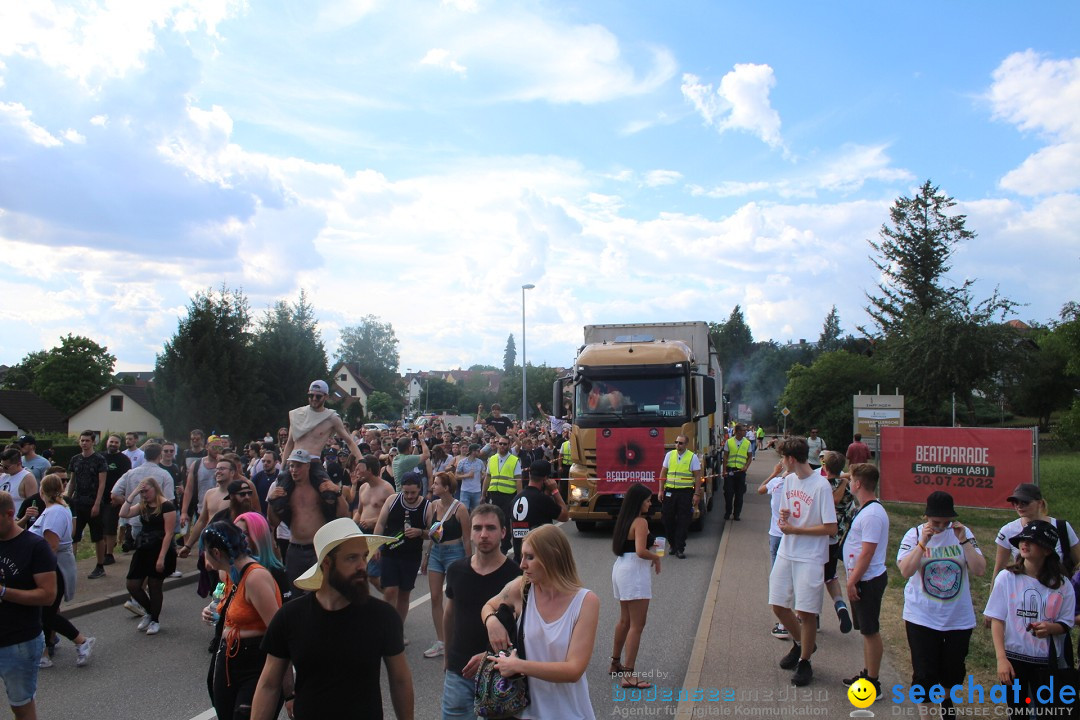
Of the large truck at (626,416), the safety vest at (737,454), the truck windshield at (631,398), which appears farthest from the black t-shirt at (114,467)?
the safety vest at (737,454)

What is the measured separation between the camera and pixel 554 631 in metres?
3.37

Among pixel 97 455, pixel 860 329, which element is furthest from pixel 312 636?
pixel 860 329

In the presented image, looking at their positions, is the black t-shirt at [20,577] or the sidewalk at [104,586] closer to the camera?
the black t-shirt at [20,577]

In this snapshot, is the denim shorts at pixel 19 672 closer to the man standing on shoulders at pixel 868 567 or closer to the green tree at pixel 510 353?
the man standing on shoulders at pixel 868 567

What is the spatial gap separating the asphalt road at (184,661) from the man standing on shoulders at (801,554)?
3.24 ft

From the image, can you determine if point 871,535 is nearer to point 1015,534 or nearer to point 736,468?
point 1015,534

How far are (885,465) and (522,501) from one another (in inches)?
450

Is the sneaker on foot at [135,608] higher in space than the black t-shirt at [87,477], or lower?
lower

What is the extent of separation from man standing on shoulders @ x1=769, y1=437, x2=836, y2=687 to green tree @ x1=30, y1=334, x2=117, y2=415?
8189cm

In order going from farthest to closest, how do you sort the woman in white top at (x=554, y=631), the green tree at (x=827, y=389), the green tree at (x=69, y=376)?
the green tree at (x=69, y=376) → the green tree at (x=827, y=389) → the woman in white top at (x=554, y=631)

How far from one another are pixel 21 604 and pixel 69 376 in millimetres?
84323

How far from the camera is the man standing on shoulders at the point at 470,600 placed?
13.9 ft

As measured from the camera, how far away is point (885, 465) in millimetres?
15859

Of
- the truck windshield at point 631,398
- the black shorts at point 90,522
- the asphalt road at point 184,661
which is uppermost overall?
the truck windshield at point 631,398
